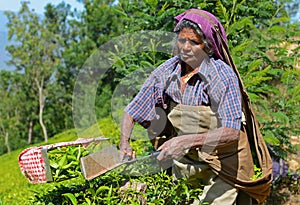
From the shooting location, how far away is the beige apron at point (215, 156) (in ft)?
8.49

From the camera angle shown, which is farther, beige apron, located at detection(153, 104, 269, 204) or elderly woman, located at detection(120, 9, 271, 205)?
beige apron, located at detection(153, 104, 269, 204)

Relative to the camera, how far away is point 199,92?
256 centimetres

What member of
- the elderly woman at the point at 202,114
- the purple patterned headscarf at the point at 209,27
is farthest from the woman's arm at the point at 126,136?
the purple patterned headscarf at the point at 209,27

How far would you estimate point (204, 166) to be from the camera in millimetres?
2719

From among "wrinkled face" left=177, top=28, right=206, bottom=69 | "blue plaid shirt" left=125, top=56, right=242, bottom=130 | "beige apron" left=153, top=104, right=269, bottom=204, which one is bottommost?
"beige apron" left=153, top=104, right=269, bottom=204

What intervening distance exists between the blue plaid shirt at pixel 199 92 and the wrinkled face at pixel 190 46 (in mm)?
53

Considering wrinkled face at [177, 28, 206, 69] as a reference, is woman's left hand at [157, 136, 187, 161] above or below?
below

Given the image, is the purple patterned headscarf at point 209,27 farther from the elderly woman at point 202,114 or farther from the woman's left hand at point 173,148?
the woman's left hand at point 173,148

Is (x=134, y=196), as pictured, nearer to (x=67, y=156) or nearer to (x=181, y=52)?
(x=67, y=156)

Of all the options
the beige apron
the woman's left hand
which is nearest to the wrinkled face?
the beige apron

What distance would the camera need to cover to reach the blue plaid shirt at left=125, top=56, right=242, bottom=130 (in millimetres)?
2406

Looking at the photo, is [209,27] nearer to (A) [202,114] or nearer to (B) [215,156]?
(A) [202,114]

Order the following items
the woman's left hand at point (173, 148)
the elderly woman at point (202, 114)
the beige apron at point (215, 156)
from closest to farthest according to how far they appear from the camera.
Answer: the woman's left hand at point (173, 148), the elderly woman at point (202, 114), the beige apron at point (215, 156)

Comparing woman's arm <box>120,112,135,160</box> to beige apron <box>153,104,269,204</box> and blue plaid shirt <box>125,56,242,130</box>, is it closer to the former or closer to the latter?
blue plaid shirt <box>125,56,242,130</box>
